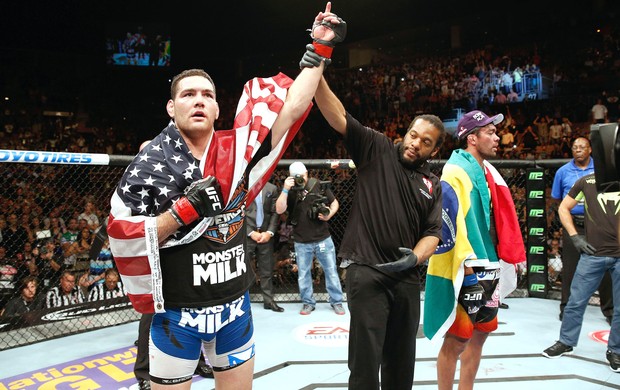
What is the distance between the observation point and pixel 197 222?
1.60 metres

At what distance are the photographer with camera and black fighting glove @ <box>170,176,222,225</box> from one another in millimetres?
3171

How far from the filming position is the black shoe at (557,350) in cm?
348

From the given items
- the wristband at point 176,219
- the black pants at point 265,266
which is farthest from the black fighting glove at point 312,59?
the black pants at point 265,266

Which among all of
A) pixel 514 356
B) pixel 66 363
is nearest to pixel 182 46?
pixel 66 363

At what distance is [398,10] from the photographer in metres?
12.4

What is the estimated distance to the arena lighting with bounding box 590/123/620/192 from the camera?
1454 millimetres

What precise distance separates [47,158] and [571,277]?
4.60 meters

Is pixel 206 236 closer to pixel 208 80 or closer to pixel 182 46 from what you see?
pixel 208 80

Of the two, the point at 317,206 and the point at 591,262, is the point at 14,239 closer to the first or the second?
the point at 317,206

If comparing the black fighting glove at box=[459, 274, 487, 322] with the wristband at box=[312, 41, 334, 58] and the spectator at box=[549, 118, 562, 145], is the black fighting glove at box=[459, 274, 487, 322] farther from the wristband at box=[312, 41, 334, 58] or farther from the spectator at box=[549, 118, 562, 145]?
the spectator at box=[549, 118, 562, 145]

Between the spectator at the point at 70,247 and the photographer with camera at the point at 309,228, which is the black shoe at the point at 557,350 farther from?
the spectator at the point at 70,247

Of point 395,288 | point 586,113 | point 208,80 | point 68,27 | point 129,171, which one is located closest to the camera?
point 129,171

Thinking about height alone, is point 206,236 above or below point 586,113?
below

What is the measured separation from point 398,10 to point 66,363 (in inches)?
464
